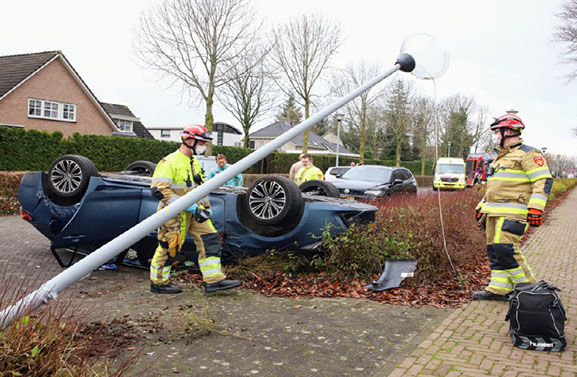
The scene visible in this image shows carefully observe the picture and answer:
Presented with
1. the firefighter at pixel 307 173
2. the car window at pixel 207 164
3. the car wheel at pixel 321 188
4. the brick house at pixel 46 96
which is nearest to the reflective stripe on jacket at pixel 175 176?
the car wheel at pixel 321 188

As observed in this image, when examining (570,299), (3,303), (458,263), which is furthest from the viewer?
(458,263)

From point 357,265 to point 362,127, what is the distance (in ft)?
131

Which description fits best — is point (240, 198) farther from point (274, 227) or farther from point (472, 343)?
point (472, 343)

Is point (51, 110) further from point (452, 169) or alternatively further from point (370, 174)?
point (452, 169)

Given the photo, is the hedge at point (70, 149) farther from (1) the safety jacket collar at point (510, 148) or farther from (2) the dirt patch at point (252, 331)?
(1) the safety jacket collar at point (510, 148)

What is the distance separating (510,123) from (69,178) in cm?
541

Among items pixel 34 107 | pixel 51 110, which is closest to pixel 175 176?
pixel 34 107

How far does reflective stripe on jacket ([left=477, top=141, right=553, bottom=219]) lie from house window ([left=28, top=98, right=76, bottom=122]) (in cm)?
3082

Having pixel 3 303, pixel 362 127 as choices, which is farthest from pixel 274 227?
pixel 362 127

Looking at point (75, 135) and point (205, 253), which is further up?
point (75, 135)

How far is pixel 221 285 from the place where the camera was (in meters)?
5.51

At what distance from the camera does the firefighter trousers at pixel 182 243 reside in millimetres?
5391

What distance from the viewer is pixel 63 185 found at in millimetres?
6559

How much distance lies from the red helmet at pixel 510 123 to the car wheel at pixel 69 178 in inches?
197
